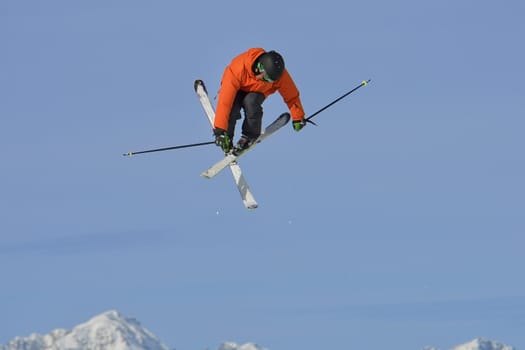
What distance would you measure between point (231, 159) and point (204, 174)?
113 centimetres

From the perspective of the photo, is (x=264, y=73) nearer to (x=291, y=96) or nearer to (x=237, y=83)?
(x=237, y=83)


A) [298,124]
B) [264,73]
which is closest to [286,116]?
[298,124]

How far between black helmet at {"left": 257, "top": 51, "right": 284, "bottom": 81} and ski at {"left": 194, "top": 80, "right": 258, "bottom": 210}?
11.8 feet

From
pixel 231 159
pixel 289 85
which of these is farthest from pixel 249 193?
pixel 289 85

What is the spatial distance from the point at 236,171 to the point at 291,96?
2493 millimetres

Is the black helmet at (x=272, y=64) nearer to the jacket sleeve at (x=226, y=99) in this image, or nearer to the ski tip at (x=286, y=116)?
the jacket sleeve at (x=226, y=99)

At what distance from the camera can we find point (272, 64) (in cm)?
2680

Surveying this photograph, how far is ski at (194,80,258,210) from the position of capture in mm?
29297

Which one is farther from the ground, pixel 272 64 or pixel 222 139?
pixel 272 64

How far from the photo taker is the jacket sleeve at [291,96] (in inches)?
1127

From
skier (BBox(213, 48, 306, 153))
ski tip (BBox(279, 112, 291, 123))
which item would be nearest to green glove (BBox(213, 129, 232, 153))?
skier (BBox(213, 48, 306, 153))

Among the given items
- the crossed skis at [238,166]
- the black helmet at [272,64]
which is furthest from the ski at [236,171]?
the black helmet at [272,64]

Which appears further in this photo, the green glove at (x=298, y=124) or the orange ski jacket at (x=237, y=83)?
the green glove at (x=298, y=124)

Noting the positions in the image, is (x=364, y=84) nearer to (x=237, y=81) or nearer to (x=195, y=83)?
(x=237, y=81)
